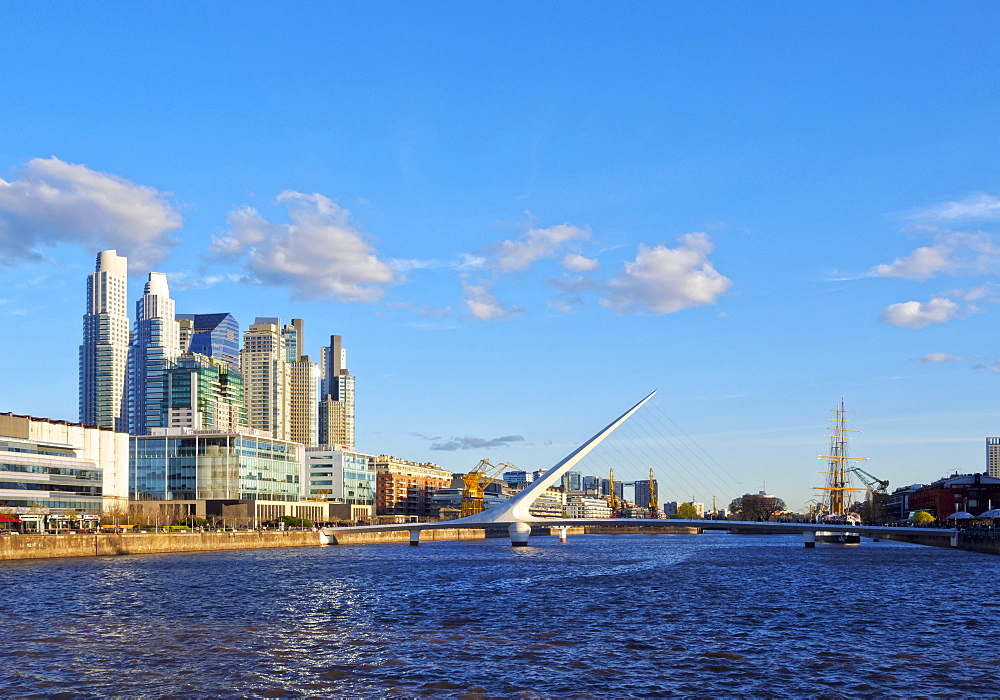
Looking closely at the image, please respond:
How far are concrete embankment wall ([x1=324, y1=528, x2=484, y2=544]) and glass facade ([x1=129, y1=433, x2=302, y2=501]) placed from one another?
19.9 m

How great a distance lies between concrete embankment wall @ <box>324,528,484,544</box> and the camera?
4211 inches

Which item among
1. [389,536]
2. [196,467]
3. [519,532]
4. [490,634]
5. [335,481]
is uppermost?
[196,467]

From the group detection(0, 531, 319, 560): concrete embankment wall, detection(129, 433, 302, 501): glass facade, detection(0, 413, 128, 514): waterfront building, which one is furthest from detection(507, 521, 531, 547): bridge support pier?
detection(0, 413, 128, 514): waterfront building

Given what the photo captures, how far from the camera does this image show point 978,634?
31812mm

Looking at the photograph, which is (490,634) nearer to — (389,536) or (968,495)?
(389,536)

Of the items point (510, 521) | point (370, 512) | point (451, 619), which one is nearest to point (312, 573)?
point (451, 619)

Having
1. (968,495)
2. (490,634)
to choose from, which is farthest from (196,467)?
(968,495)

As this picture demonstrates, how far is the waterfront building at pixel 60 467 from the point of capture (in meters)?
86.4

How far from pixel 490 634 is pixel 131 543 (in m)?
54.0

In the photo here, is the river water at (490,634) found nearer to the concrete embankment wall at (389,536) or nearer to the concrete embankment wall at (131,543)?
the concrete embankment wall at (131,543)

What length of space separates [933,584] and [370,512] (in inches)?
4731

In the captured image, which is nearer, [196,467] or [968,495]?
[196,467]

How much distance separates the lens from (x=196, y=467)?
403ft

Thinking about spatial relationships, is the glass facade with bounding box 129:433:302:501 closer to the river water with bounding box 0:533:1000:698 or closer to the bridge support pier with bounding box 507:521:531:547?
the bridge support pier with bounding box 507:521:531:547
